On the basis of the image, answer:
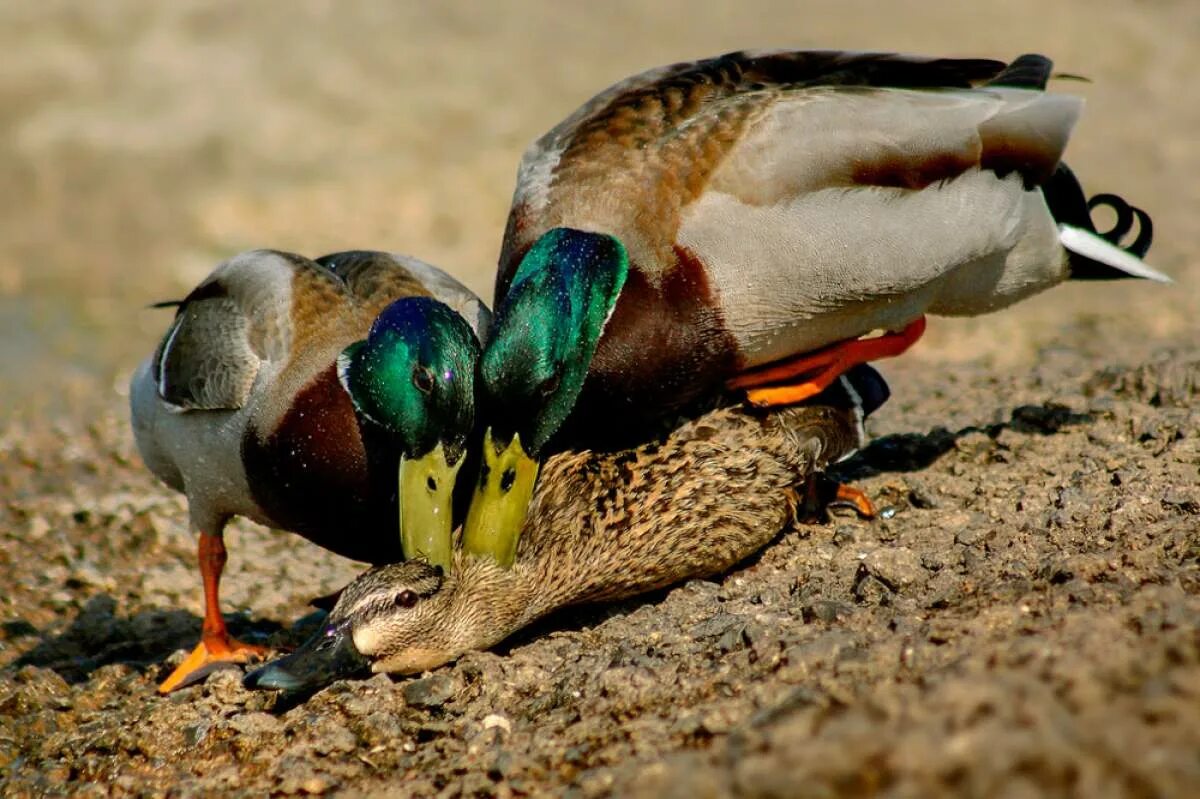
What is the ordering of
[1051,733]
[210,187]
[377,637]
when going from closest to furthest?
[1051,733], [377,637], [210,187]

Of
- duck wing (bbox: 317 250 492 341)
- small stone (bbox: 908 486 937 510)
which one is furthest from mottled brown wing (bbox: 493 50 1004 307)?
small stone (bbox: 908 486 937 510)

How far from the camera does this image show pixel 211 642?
5082 mm

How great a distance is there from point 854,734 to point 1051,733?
13.0 inches

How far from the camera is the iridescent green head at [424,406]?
14.5 ft

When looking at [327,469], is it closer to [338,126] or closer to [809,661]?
[809,661]

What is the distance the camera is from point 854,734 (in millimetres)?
2650

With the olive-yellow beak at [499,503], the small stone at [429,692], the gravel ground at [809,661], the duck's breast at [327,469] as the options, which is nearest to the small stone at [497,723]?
the gravel ground at [809,661]

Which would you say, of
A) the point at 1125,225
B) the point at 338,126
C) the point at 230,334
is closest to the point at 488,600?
the point at 230,334

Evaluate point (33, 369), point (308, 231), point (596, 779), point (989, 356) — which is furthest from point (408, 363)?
point (308, 231)

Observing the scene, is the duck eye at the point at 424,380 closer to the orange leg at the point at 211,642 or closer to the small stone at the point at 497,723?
the small stone at the point at 497,723

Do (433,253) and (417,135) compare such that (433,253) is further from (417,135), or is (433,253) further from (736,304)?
(736,304)

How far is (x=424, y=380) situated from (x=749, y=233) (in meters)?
1.16

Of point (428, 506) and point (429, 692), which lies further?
point (428, 506)

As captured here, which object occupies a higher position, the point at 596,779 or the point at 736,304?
the point at 736,304
